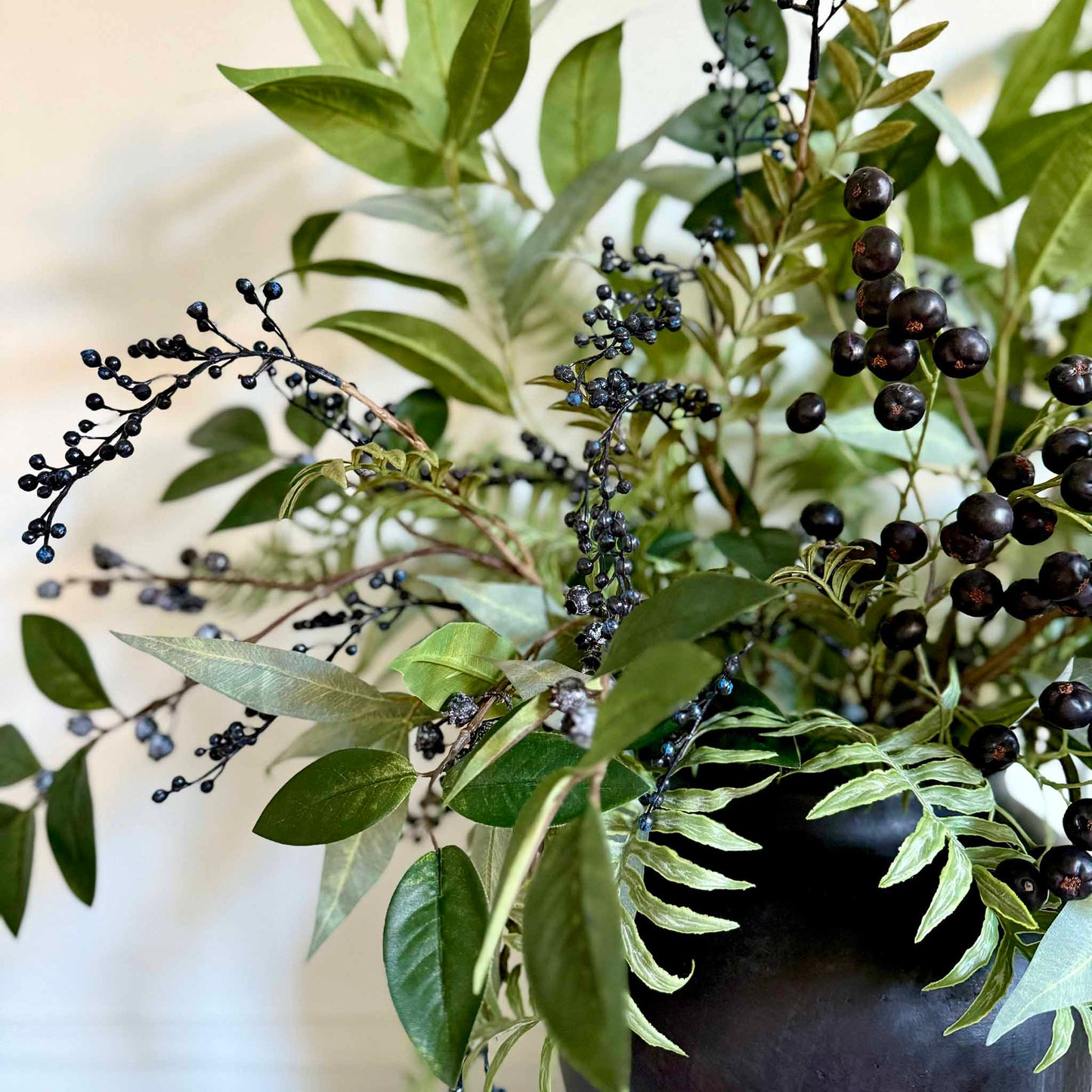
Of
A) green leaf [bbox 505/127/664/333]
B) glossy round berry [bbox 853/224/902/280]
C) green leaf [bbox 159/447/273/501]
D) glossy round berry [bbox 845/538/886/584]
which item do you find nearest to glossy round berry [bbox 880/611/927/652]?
glossy round berry [bbox 845/538/886/584]

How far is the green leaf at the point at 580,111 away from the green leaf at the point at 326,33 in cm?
11

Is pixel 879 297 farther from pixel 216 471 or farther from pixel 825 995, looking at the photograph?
pixel 216 471

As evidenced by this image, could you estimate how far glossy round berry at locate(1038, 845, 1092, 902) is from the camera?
0.94 ft

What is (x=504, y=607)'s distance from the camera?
409 mm

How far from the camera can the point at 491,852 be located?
0.32 metres

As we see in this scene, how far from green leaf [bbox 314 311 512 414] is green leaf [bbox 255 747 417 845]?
24 cm

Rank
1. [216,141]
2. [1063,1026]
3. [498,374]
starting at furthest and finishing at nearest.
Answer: [216,141] < [498,374] < [1063,1026]

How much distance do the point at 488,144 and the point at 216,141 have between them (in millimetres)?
190

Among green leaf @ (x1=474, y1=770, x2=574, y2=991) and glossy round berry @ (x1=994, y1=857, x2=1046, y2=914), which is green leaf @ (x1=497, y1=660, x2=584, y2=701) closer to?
green leaf @ (x1=474, y1=770, x2=574, y2=991)

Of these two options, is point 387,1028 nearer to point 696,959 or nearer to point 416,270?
point 696,959

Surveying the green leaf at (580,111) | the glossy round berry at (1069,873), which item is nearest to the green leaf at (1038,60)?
the green leaf at (580,111)

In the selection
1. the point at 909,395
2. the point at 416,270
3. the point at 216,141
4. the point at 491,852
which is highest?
the point at 216,141

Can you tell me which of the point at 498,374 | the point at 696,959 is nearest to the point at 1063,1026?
the point at 696,959

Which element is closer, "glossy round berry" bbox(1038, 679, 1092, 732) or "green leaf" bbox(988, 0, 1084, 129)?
"glossy round berry" bbox(1038, 679, 1092, 732)
